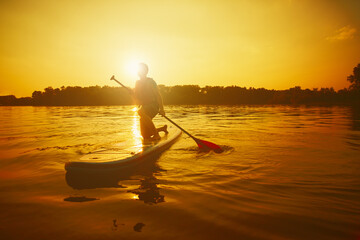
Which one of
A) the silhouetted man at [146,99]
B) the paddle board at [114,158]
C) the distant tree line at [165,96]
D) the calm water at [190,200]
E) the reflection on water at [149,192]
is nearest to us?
the calm water at [190,200]

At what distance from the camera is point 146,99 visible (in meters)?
6.95

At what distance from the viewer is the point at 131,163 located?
4.68m

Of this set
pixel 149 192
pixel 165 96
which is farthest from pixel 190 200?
pixel 165 96

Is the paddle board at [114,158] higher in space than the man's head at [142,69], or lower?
lower

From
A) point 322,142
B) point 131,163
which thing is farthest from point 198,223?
point 322,142

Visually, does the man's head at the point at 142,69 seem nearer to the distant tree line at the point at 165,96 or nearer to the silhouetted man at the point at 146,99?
the silhouetted man at the point at 146,99

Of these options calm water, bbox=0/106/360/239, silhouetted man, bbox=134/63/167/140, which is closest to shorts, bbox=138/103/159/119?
silhouetted man, bbox=134/63/167/140

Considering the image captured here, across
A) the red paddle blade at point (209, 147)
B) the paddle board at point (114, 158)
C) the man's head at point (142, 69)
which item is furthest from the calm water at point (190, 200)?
the man's head at point (142, 69)

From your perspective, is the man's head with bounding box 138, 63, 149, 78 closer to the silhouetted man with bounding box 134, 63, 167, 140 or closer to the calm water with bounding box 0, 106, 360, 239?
the silhouetted man with bounding box 134, 63, 167, 140

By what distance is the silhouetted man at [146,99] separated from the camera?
6.82 m

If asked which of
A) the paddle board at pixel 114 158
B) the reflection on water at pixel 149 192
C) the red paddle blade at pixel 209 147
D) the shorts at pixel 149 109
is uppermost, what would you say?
the shorts at pixel 149 109

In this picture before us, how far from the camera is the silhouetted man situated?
682 cm

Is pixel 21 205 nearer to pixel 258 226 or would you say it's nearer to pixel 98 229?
pixel 98 229

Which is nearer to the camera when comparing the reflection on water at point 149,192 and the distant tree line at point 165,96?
the reflection on water at point 149,192
